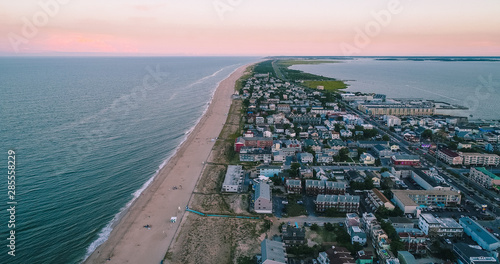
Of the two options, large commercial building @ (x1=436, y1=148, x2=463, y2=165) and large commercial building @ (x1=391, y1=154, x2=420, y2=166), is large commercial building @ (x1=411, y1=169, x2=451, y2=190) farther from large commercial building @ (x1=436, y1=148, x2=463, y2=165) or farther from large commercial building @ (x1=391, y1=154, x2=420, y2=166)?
large commercial building @ (x1=436, y1=148, x2=463, y2=165)

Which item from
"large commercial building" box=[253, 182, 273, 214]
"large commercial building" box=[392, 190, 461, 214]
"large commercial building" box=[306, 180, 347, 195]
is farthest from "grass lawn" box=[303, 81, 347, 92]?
"large commercial building" box=[253, 182, 273, 214]

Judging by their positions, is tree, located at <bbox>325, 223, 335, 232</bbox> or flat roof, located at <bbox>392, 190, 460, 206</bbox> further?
flat roof, located at <bbox>392, 190, 460, 206</bbox>

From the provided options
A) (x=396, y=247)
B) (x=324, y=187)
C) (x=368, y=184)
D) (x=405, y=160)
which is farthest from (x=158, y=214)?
(x=405, y=160)

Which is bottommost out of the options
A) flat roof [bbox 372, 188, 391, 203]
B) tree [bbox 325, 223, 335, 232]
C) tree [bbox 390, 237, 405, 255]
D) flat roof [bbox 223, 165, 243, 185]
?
tree [bbox 325, 223, 335, 232]

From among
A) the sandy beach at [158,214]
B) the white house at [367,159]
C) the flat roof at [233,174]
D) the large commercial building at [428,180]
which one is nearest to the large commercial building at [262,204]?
the flat roof at [233,174]

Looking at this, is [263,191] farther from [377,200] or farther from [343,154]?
[343,154]

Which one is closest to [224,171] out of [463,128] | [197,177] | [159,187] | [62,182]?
[197,177]

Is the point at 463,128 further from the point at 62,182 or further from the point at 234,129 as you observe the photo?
the point at 62,182
